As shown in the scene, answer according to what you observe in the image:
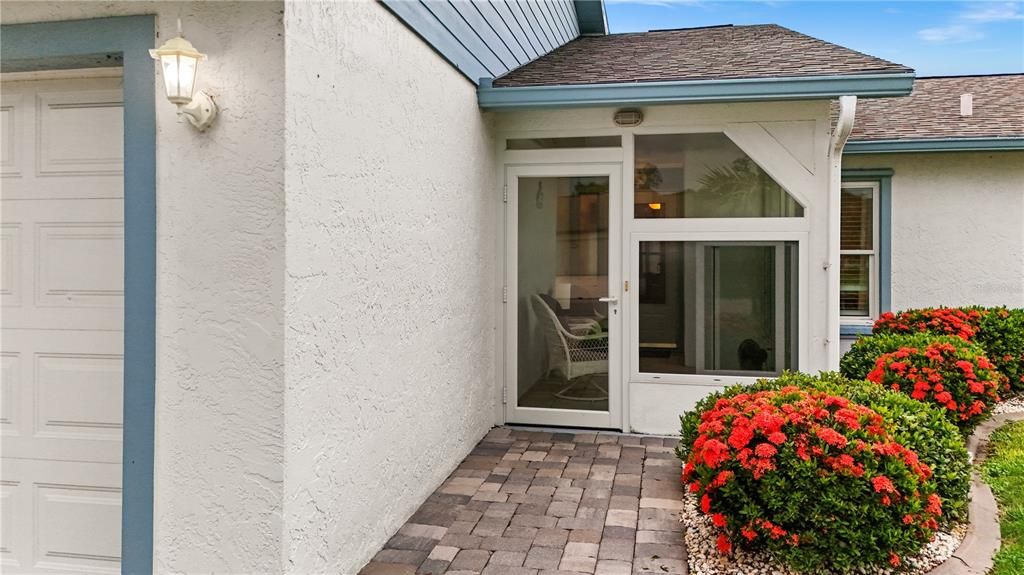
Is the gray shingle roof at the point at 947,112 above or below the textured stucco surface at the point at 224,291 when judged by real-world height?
above

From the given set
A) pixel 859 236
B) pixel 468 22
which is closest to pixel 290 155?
pixel 468 22

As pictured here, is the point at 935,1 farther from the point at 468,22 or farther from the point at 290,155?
the point at 290,155

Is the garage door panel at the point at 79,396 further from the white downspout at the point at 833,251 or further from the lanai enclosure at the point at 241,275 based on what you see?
the white downspout at the point at 833,251

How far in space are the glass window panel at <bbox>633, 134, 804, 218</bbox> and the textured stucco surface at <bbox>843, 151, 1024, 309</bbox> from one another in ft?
9.45

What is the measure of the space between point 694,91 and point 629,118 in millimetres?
633

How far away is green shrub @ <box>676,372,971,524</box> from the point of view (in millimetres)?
3443

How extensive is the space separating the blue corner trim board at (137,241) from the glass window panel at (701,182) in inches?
→ 154

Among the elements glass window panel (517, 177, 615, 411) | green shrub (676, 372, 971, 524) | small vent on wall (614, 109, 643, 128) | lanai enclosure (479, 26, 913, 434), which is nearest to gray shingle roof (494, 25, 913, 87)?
lanai enclosure (479, 26, 913, 434)

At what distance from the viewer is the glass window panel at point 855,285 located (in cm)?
780

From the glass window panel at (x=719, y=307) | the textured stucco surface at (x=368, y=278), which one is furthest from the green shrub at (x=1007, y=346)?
the textured stucco surface at (x=368, y=278)

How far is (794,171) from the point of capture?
535 cm

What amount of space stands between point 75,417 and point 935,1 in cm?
1745

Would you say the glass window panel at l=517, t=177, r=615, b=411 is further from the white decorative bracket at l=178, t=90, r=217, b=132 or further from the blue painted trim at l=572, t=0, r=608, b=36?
the blue painted trim at l=572, t=0, r=608, b=36

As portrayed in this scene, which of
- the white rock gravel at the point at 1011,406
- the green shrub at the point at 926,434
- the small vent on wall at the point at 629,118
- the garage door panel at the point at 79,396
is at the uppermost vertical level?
the small vent on wall at the point at 629,118
